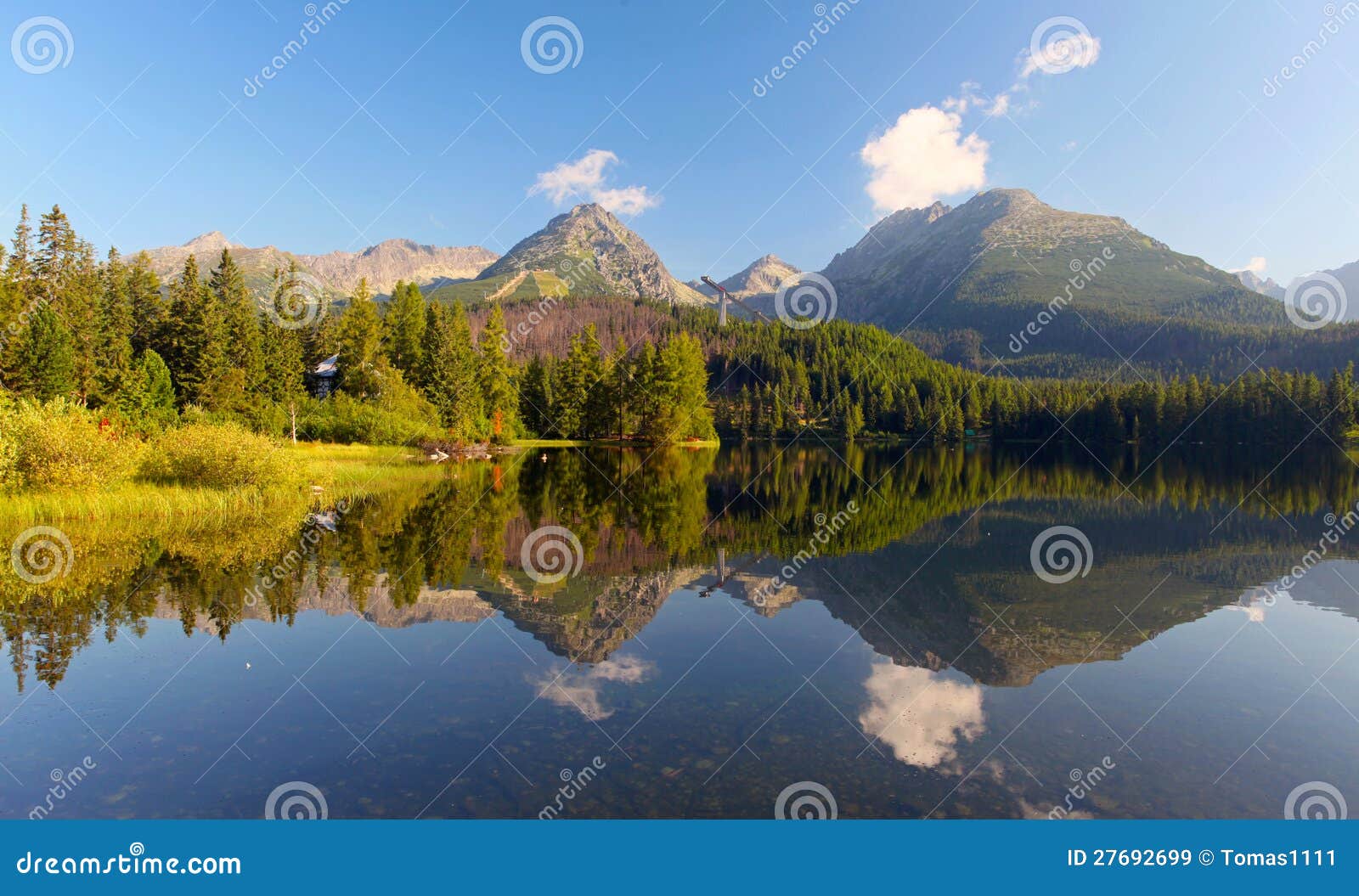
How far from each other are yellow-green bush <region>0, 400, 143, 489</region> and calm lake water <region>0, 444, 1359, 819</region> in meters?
4.44

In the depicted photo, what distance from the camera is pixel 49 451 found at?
26953 mm

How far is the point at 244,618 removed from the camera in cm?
1508

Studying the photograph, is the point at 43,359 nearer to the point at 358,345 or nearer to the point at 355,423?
the point at 355,423

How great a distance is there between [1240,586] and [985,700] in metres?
13.1

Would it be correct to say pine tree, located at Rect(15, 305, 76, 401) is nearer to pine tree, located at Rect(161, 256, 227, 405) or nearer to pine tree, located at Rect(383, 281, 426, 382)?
pine tree, located at Rect(161, 256, 227, 405)

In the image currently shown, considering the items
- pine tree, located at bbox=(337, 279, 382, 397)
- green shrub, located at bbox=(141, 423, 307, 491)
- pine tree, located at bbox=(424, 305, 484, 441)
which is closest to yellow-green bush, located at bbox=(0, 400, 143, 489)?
green shrub, located at bbox=(141, 423, 307, 491)

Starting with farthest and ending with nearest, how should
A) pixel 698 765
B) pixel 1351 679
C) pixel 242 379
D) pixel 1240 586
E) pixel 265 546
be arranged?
1. pixel 242 379
2. pixel 265 546
3. pixel 1240 586
4. pixel 1351 679
5. pixel 698 765

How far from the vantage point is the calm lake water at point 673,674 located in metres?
8.53

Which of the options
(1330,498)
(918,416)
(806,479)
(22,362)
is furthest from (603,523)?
(918,416)

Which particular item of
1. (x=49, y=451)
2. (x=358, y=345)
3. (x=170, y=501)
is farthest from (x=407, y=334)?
(x=49, y=451)

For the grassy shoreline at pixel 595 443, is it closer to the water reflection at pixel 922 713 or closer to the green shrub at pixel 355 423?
the green shrub at pixel 355 423

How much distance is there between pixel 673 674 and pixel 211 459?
93.6ft

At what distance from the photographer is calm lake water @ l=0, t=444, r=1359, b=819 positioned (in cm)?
853

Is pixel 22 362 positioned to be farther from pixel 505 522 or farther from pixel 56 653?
pixel 56 653
